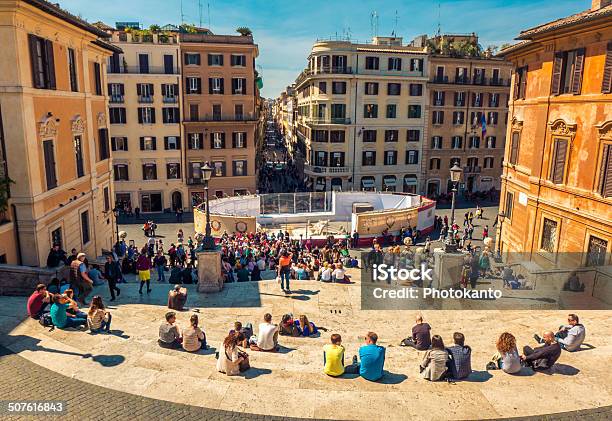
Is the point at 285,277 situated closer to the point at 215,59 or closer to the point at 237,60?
the point at 215,59

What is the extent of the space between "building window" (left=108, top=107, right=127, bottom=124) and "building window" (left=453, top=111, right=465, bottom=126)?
36968 millimetres

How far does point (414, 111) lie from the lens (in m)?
56.2

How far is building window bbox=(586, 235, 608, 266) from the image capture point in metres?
18.2

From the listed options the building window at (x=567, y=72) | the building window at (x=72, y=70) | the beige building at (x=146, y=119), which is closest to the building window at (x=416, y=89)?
the beige building at (x=146, y=119)

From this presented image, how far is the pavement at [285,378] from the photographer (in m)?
9.46

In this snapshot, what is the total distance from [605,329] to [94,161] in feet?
79.2

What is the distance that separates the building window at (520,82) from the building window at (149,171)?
1372 inches

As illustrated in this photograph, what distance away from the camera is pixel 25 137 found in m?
17.7

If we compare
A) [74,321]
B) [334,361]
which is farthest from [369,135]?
[334,361]

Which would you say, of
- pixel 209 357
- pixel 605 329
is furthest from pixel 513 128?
pixel 209 357

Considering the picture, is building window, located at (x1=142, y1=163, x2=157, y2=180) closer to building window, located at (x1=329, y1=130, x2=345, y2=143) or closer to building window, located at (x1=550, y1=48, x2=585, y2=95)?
building window, located at (x1=329, y1=130, x2=345, y2=143)

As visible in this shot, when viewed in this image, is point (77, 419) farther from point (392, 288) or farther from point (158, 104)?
point (158, 104)

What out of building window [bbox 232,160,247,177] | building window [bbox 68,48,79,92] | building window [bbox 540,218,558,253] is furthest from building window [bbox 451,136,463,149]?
building window [bbox 68,48,79,92]

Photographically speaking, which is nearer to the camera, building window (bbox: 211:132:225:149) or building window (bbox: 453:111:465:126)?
building window (bbox: 211:132:225:149)
